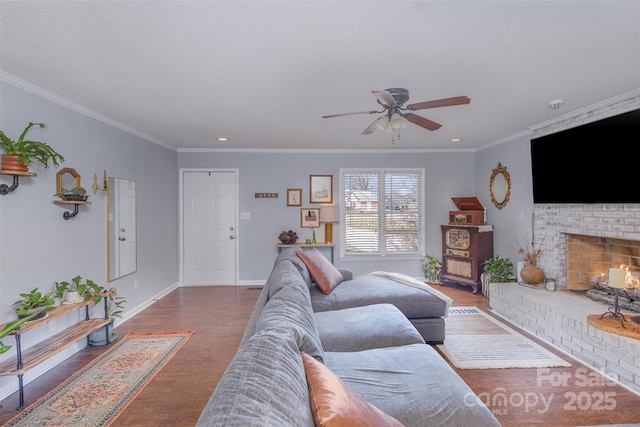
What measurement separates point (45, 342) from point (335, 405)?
2841 mm

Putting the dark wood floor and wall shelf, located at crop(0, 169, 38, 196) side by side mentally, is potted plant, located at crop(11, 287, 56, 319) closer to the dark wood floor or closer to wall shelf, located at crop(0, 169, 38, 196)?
the dark wood floor

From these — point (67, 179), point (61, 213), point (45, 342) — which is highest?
point (67, 179)

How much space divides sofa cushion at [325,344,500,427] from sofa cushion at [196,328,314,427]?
0.60 meters

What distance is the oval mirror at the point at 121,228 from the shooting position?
3486mm

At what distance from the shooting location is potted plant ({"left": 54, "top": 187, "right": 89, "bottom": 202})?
8.94 feet

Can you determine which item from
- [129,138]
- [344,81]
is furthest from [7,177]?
[344,81]

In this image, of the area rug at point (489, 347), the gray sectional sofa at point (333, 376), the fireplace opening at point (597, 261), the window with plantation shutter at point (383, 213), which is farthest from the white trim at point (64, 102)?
the fireplace opening at point (597, 261)

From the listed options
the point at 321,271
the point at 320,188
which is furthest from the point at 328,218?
the point at 321,271

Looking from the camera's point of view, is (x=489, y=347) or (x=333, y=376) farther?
(x=489, y=347)

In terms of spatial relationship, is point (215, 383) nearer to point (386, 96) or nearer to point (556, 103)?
point (386, 96)

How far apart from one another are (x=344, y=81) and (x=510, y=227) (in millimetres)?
3644

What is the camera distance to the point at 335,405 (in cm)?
97

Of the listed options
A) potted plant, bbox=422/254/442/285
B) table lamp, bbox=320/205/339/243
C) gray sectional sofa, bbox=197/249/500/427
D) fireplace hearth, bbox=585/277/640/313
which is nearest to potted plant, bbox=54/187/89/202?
gray sectional sofa, bbox=197/249/500/427

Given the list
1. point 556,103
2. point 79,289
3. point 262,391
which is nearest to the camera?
point 262,391
